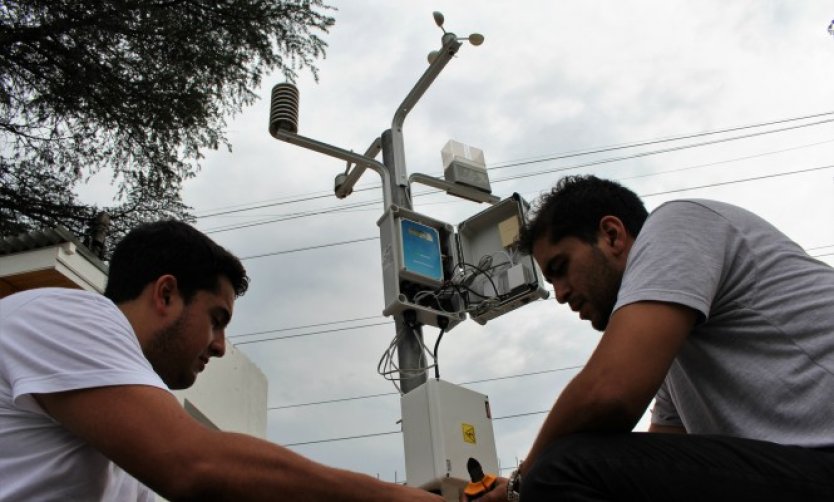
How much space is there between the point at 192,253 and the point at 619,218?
1.28 m

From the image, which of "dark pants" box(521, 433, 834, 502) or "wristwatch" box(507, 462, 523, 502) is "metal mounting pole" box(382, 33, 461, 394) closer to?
"wristwatch" box(507, 462, 523, 502)

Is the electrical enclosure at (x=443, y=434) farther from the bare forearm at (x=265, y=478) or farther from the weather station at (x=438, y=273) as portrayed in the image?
the bare forearm at (x=265, y=478)

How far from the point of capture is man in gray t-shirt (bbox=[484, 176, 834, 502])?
1.31 metres

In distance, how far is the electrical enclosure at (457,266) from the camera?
14.2ft

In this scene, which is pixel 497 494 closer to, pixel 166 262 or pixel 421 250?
pixel 166 262

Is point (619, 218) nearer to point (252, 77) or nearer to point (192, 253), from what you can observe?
point (192, 253)

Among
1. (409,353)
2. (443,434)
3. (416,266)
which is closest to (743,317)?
(443,434)

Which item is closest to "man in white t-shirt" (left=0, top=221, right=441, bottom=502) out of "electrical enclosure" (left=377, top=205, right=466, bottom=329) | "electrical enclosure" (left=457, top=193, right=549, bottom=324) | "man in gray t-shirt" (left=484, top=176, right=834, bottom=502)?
"man in gray t-shirt" (left=484, top=176, right=834, bottom=502)

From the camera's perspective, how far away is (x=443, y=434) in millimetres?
3473

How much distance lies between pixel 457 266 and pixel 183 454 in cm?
348

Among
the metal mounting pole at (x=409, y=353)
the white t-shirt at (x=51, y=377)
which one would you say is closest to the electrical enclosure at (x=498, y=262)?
the metal mounting pole at (x=409, y=353)

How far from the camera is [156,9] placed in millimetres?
7641

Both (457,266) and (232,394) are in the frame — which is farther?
(232,394)

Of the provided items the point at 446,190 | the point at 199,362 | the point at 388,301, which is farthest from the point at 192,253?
the point at 446,190
